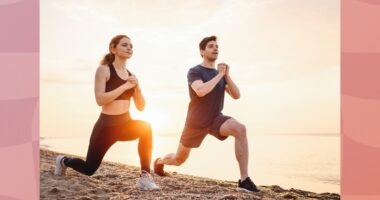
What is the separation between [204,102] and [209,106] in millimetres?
53

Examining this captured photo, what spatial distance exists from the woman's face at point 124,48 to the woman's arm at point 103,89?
19 centimetres

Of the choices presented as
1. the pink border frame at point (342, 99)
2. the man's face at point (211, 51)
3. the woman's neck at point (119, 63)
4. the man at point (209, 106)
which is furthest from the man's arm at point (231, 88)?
the pink border frame at point (342, 99)

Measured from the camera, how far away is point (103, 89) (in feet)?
11.9

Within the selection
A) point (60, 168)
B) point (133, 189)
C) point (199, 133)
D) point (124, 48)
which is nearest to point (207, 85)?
point (199, 133)

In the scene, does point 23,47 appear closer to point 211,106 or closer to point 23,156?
point 23,156

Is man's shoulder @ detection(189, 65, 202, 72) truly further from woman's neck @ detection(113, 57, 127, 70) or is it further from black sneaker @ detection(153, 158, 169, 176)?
black sneaker @ detection(153, 158, 169, 176)

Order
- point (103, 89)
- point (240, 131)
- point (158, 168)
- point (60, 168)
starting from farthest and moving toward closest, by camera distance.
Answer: point (158, 168) → point (60, 168) → point (240, 131) → point (103, 89)

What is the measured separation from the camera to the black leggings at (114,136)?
3.71m

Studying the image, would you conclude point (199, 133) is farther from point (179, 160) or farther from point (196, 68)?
point (196, 68)

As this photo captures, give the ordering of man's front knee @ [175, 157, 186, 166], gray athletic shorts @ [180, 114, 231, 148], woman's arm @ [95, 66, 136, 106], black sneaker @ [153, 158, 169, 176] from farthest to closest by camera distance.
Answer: black sneaker @ [153, 158, 169, 176] → man's front knee @ [175, 157, 186, 166] → gray athletic shorts @ [180, 114, 231, 148] → woman's arm @ [95, 66, 136, 106]

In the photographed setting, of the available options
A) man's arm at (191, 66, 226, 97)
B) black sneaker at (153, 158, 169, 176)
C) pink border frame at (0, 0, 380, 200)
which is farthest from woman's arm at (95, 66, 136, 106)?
black sneaker at (153, 158, 169, 176)

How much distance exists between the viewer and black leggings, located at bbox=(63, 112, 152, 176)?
12.2 feet

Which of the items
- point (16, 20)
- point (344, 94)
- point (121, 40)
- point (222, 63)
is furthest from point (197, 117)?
point (16, 20)

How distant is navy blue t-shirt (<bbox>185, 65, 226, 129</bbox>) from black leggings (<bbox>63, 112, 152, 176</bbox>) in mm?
448
